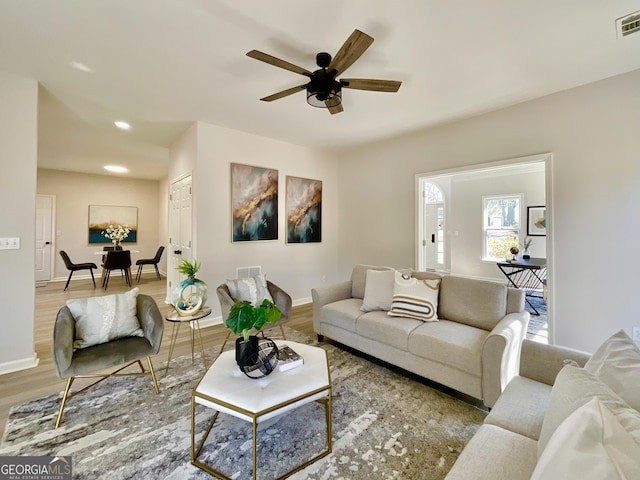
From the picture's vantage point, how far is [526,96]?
3.09m

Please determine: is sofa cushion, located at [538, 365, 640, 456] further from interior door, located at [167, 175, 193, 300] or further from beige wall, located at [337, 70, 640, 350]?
interior door, located at [167, 175, 193, 300]

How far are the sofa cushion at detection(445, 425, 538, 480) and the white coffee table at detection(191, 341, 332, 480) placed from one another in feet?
2.52

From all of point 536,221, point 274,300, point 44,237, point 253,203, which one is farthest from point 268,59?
point 44,237

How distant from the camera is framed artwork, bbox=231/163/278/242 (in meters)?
4.09

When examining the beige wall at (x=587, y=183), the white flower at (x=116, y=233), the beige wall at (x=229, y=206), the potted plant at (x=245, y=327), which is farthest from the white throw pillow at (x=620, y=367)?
the white flower at (x=116, y=233)

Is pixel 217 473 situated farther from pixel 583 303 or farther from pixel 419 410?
pixel 583 303

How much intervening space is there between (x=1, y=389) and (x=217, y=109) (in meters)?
3.29

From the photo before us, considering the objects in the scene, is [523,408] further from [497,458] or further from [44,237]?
[44,237]

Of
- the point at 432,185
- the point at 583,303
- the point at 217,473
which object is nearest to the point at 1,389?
the point at 217,473

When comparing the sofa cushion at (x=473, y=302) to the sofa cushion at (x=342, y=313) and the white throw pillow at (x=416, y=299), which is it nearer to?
the white throw pillow at (x=416, y=299)

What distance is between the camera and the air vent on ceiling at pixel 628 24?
75.6 inches

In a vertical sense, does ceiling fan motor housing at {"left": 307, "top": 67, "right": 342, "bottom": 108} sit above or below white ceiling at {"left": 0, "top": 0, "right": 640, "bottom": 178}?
below

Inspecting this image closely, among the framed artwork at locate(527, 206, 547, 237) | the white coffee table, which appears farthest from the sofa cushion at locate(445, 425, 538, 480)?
the framed artwork at locate(527, 206, 547, 237)

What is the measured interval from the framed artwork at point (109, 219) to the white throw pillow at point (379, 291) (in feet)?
24.4
